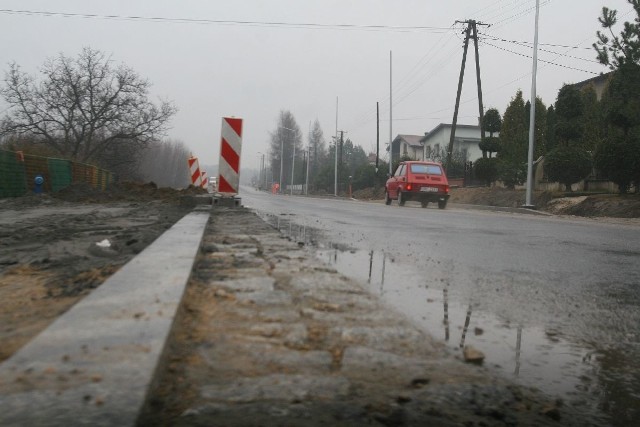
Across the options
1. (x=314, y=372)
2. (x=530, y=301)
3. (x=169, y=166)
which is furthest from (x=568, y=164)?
(x=169, y=166)

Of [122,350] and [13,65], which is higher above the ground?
[13,65]

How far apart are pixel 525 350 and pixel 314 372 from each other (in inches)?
39.9

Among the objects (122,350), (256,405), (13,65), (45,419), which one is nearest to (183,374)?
(122,350)

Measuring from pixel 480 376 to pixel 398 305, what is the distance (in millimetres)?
1129

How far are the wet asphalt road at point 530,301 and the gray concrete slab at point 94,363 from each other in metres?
1.29

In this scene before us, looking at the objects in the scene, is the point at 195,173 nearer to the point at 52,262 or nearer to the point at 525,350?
the point at 52,262

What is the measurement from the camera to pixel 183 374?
5.76ft

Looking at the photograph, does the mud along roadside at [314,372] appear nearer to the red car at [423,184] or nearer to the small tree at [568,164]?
the red car at [423,184]

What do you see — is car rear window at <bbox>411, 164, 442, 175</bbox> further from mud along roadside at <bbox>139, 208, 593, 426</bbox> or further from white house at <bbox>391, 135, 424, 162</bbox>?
white house at <bbox>391, 135, 424, 162</bbox>

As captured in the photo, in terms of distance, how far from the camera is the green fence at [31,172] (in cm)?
1427

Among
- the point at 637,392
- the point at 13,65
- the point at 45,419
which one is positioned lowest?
the point at 637,392

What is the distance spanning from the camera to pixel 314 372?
187cm

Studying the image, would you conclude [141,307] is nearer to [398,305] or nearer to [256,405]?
[256,405]

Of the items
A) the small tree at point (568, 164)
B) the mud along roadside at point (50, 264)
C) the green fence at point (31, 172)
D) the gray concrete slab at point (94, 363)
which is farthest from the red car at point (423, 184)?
the gray concrete slab at point (94, 363)
